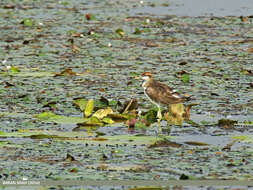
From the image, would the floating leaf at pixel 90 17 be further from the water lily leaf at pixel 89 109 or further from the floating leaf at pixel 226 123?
the floating leaf at pixel 226 123

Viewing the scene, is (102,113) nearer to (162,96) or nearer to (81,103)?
(81,103)

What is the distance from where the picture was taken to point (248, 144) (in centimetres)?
831

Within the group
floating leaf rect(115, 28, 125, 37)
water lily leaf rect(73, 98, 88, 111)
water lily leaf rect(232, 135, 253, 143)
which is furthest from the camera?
floating leaf rect(115, 28, 125, 37)

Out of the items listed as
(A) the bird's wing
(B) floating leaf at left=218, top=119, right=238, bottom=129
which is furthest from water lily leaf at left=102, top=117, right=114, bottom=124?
(B) floating leaf at left=218, top=119, right=238, bottom=129

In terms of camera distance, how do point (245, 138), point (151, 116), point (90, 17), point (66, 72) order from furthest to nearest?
point (90, 17) → point (66, 72) → point (151, 116) → point (245, 138)

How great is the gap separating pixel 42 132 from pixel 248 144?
250 cm

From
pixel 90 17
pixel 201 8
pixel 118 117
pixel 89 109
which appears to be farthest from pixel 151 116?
pixel 201 8

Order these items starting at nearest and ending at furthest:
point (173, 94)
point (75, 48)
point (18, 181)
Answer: point (18, 181) < point (173, 94) < point (75, 48)

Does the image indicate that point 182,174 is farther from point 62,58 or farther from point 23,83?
point 62,58

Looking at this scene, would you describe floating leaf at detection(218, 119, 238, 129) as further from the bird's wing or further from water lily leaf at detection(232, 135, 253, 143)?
the bird's wing

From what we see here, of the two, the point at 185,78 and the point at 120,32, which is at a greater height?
the point at 120,32

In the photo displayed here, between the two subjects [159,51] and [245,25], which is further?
[245,25]

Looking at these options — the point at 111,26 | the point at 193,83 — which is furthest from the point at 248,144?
the point at 111,26

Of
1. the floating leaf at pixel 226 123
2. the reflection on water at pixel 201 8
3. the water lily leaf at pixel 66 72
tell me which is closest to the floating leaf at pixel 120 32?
the reflection on water at pixel 201 8
